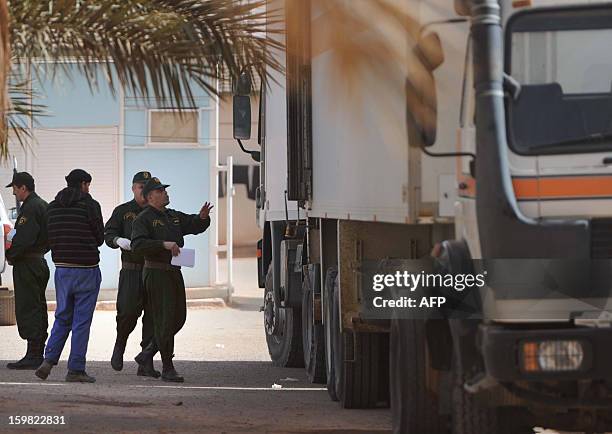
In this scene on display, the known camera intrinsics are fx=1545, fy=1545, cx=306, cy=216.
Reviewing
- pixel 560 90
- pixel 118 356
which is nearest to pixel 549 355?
pixel 560 90

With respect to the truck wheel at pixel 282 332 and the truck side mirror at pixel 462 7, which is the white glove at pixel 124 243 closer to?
the truck wheel at pixel 282 332

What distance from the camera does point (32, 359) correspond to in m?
14.5

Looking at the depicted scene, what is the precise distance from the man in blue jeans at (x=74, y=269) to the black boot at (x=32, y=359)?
115 cm

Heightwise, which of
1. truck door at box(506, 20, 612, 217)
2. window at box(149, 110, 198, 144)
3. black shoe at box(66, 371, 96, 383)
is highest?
window at box(149, 110, 198, 144)

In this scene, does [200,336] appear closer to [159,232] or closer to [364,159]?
[159,232]

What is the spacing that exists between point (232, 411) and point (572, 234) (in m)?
4.27

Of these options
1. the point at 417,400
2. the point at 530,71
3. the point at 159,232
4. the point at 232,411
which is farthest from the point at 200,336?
the point at 530,71

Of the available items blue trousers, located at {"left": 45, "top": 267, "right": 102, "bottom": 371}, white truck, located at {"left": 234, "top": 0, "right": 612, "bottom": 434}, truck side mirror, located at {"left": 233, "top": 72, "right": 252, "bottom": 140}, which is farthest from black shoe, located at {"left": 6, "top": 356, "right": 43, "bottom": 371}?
white truck, located at {"left": 234, "top": 0, "right": 612, "bottom": 434}

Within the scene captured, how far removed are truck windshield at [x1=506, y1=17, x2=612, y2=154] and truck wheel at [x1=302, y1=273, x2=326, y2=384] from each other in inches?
207

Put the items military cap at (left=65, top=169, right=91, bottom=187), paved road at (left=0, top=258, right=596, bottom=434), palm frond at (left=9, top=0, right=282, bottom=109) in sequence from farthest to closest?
military cap at (left=65, top=169, right=91, bottom=187) < paved road at (left=0, top=258, right=596, bottom=434) < palm frond at (left=9, top=0, right=282, bottom=109)

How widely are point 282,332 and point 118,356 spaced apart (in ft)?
5.54

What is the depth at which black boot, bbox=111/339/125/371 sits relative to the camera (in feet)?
47.1

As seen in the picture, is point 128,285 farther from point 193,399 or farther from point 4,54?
point 4,54

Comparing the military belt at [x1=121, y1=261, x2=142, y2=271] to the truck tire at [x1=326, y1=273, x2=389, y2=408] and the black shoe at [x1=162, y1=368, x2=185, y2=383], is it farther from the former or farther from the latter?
the truck tire at [x1=326, y1=273, x2=389, y2=408]
